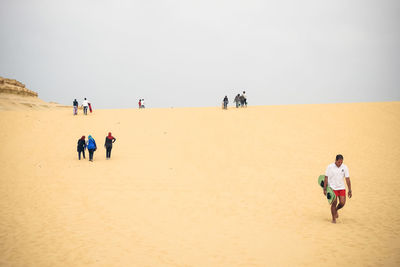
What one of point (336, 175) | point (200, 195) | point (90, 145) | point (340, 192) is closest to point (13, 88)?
point (90, 145)

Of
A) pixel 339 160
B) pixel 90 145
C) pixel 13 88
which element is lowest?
pixel 90 145

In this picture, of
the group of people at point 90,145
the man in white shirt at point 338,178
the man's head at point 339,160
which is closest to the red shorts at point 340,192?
the man in white shirt at point 338,178

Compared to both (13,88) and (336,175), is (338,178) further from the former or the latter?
(13,88)

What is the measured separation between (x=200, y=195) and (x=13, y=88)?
169ft

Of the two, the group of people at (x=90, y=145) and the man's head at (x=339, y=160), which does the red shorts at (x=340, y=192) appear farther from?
the group of people at (x=90, y=145)

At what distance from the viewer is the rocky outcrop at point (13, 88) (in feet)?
158

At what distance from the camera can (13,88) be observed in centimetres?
5012

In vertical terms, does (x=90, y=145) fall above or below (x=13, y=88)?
below

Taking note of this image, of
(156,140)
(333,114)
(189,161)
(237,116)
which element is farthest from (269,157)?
(333,114)

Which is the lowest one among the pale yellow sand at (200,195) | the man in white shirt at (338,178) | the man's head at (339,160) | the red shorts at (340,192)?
the pale yellow sand at (200,195)

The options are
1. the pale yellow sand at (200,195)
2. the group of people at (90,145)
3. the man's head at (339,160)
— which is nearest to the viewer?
the pale yellow sand at (200,195)

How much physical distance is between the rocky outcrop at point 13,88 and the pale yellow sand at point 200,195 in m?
26.2

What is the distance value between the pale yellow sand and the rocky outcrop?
26.2 metres

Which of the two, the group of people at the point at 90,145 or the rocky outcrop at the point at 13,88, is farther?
the rocky outcrop at the point at 13,88
